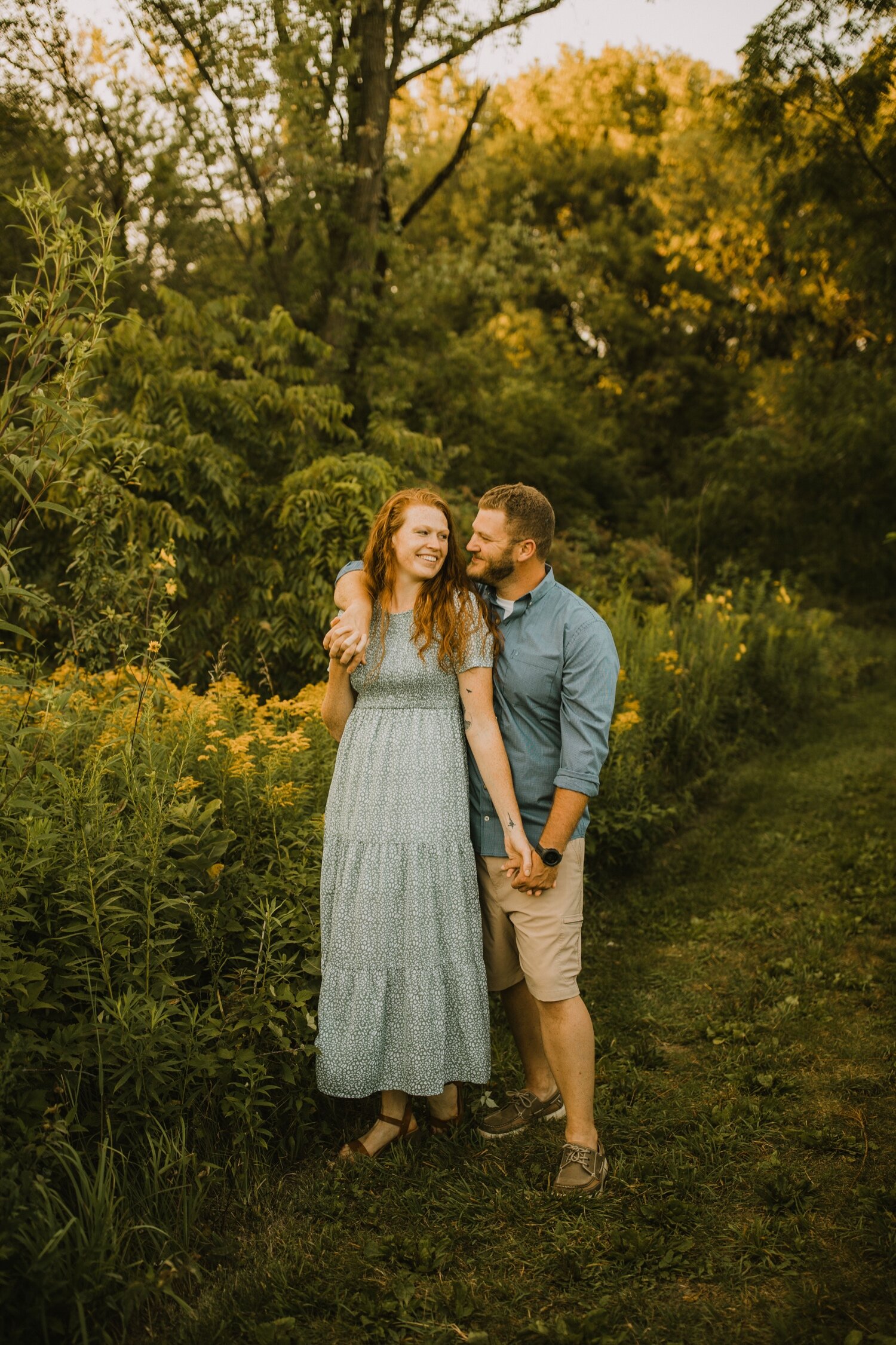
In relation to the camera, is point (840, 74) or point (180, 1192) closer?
point (180, 1192)

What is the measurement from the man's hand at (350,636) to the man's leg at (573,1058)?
122 centimetres

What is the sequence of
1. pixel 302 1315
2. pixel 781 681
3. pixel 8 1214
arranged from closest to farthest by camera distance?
pixel 8 1214 < pixel 302 1315 < pixel 781 681

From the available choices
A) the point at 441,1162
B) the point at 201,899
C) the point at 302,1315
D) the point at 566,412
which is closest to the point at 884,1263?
the point at 441,1162

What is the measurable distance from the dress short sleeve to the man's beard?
0.12m

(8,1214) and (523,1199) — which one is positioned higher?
(8,1214)

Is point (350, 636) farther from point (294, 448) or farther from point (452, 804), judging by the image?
point (294, 448)

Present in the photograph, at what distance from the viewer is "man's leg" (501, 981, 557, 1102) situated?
3.37m

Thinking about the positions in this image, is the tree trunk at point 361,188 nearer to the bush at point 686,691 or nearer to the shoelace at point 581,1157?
the bush at point 686,691

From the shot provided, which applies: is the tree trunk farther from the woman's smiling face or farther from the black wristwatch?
the black wristwatch

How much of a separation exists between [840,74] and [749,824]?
11694mm

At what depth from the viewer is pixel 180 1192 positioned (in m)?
2.66

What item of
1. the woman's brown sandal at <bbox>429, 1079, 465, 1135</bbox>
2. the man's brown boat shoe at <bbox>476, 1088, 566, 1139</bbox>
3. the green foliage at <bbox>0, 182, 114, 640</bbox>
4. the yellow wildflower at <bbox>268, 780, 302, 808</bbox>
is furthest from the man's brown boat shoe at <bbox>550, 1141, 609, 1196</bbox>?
the green foliage at <bbox>0, 182, 114, 640</bbox>

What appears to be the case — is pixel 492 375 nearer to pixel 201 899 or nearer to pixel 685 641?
pixel 685 641

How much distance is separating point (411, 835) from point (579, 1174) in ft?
3.81
